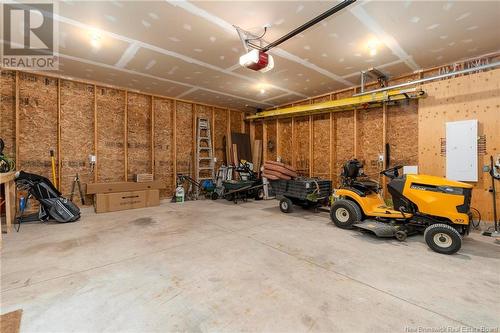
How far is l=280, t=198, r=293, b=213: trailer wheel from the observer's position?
492 centimetres

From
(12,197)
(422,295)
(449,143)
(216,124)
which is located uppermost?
(216,124)

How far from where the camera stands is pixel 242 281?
212 cm

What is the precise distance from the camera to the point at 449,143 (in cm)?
402

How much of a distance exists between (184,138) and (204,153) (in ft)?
A: 2.65

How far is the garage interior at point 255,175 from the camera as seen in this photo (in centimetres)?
183

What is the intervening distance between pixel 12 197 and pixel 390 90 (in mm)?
7294

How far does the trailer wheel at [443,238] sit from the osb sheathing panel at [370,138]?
8.09 feet

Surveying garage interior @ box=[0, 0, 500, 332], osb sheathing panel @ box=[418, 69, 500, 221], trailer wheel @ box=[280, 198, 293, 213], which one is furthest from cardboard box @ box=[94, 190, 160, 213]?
osb sheathing panel @ box=[418, 69, 500, 221]

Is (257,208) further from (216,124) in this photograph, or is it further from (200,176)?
(216,124)

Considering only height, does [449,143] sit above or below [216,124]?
below

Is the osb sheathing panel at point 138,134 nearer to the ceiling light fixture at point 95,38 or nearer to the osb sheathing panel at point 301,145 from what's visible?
the ceiling light fixture at point 95,38

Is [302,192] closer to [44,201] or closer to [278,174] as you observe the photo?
[278,174]

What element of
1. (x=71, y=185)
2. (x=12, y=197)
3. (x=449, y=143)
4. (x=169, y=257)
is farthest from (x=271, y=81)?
(x=12, y=197)

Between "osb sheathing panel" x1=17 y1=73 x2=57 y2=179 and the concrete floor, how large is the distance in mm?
1696
